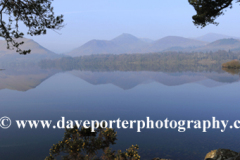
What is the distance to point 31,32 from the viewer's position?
829 inches

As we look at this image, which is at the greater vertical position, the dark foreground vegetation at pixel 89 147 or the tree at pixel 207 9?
the tree at pixel 207 9

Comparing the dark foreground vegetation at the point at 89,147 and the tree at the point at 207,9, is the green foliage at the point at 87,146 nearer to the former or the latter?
the dark foreground vegetation at the point at 89,147

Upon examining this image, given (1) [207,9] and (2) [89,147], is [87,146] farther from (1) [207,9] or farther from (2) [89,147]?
(1) [207,9]

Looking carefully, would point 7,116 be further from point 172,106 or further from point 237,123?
point 237,123

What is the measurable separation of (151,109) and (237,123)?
76.4ft

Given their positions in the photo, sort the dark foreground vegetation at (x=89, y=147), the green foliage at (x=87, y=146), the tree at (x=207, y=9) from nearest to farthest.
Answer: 1. the dark foreground vegetation at (x=89, y=147)
2. the green foliage at (x=87, y=146)
3. the tree at (x=207, y=9)

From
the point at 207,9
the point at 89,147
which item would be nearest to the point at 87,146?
the point at 89,147

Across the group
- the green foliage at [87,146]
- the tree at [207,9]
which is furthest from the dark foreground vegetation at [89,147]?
the tree at [207,9]

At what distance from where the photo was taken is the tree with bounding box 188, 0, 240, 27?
2278 cm

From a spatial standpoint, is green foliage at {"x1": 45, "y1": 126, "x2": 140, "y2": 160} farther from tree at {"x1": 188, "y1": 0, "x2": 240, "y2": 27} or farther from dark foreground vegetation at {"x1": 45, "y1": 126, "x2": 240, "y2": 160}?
tree at {"x1": 188, "y1": 0, "x2": 240, "y2": 27}

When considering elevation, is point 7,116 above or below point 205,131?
above

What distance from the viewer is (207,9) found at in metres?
23.3

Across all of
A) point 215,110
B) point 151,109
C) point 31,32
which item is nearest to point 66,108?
point 151,109

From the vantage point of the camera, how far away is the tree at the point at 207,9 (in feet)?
74.7
